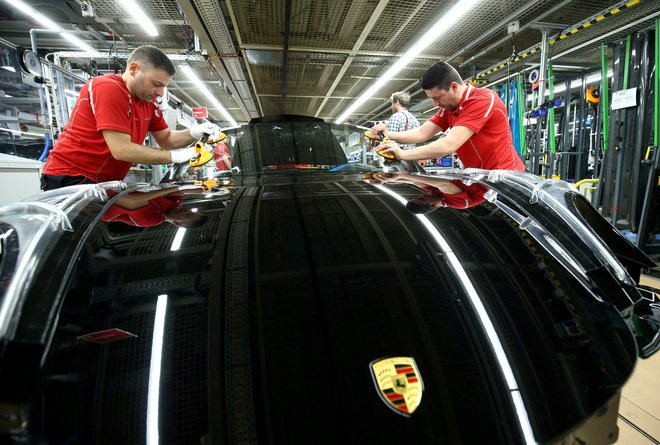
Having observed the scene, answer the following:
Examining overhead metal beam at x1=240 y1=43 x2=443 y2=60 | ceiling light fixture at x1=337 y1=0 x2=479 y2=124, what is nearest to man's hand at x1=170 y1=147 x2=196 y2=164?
ceiling light fixture at x1=337 y1=0 x2=479 y2=124

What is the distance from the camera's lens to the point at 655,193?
10.5 feet

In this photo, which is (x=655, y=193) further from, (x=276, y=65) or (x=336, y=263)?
(x=276, y=65)

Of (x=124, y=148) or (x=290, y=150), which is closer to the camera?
(x=124, y=148)

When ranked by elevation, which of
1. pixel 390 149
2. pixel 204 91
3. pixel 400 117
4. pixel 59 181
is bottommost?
pixel 59 181

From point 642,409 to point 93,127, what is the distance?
2913 millimetres

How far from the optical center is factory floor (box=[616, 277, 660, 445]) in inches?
47.0

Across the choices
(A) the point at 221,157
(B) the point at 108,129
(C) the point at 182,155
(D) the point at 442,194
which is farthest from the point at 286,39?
(D) the point at 442,194

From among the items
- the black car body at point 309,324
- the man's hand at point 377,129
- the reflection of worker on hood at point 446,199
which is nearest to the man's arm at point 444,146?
the man's hand at point 377,129

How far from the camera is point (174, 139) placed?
2.49 m

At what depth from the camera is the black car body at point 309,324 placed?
0.57m

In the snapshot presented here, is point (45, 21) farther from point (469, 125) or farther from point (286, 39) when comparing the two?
point (469, 125)

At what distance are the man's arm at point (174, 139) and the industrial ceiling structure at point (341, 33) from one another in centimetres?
246

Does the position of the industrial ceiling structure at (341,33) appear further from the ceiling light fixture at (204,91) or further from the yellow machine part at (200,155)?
the yellow machine part at (200,155)

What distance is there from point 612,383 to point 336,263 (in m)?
0.63
